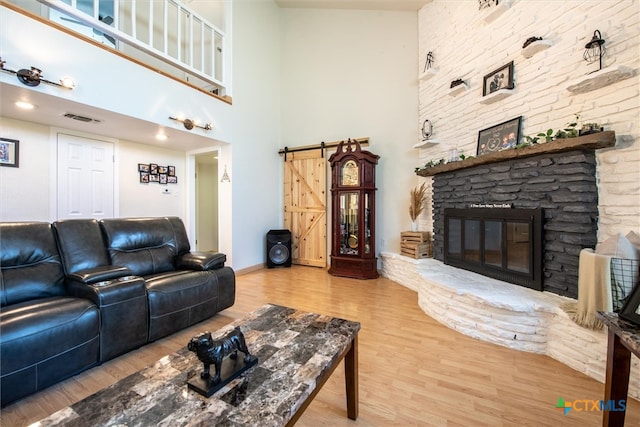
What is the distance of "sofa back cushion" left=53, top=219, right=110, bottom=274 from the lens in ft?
7.36

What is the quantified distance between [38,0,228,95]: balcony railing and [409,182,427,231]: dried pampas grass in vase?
11.7ft

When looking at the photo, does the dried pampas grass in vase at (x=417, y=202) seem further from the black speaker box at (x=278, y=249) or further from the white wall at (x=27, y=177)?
the white wall at (x=27, y=177)

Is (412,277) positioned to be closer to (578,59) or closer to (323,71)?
(578,59)

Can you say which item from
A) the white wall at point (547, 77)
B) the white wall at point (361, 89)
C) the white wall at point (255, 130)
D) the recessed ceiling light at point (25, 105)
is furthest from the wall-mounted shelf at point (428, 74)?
the recessed ceiling light at point (25, 105)

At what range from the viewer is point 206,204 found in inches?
253

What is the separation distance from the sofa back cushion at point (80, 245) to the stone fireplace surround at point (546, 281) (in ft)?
10.8

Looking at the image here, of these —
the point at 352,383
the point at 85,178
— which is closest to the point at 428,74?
the point at 352,383

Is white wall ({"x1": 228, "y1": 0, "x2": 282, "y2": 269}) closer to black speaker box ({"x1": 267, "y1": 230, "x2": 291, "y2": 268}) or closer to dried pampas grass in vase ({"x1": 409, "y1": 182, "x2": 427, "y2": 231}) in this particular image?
black speaker box ({"x1": 267, "y1": 230, "x2": 291, "y2": 268})

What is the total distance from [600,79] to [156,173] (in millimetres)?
5503

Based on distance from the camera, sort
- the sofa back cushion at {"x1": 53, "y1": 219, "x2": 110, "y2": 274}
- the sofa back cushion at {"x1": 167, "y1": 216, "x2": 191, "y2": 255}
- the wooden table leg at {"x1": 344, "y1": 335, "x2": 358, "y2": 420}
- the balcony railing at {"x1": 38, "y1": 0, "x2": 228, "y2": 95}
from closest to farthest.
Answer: the wooden table leg at {"x1": 344, "y1": 335, "x2": 358, "y2": 420} < the sofa back cushion at {"x1": 53, "y1": 219, "x2": 110, "y2": 274} < the sofa back cushion at {"x1": 167, "y1": 216, "x2": 191, "y2": 255} < the balcony railing at {"x1": 38, "y1": 0, "x2": 228, "y2": 95}

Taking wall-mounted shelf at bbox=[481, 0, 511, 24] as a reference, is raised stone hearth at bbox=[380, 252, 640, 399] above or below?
below

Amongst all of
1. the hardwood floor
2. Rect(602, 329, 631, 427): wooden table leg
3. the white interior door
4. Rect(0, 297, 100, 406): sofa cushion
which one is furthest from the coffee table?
the white interior door

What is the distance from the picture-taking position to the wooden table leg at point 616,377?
49.0 inches

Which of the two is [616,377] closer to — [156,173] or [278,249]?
[278,249]
